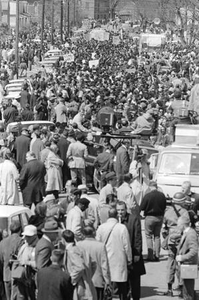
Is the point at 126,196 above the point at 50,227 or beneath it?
beneath

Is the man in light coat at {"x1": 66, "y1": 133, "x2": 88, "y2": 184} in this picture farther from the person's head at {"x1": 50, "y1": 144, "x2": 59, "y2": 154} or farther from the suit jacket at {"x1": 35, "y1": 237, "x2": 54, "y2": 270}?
the suit jacket at {"x1": 35, "y1": 237, "x2": 54, "y2": 270}

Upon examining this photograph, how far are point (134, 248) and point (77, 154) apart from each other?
8.19 m

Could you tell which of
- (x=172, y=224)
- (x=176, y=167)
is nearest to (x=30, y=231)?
(x=172, y=224)

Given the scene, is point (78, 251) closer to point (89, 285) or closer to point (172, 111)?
point (89, 285)

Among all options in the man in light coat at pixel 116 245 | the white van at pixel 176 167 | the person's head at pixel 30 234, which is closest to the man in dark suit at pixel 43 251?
the person's head at pixel 30 234

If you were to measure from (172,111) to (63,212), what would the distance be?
48.2 ft

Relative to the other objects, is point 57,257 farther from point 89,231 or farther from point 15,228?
point 15,228

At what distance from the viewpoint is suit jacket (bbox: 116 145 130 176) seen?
2122 centimetres

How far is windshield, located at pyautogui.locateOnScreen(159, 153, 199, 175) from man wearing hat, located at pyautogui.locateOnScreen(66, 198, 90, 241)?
5670mm

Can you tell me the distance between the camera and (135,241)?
14.1 meters

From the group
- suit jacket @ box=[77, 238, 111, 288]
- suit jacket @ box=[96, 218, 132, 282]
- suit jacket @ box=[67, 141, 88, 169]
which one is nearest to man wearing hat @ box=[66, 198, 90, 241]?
suit jacket @ box=[96, 218, 132, 282]

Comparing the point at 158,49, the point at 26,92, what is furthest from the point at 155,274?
the point at 158,49

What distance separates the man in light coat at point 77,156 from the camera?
22.0 meters

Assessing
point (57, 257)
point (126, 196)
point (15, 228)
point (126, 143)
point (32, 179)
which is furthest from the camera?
point (126, 143)
